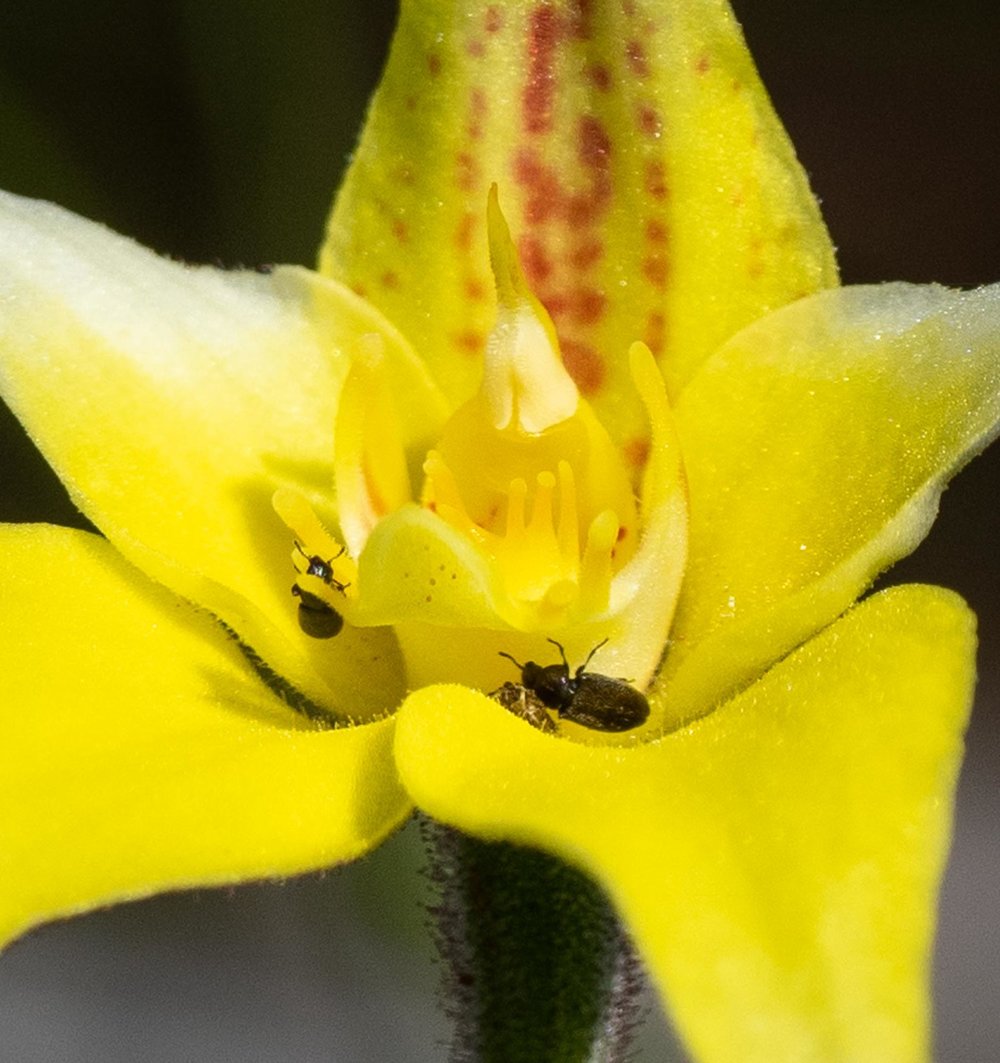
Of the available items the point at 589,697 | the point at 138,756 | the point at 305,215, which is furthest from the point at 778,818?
the point at 305,215

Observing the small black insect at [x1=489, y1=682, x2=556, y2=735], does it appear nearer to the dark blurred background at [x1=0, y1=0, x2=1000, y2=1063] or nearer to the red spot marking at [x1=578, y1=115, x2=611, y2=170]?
the red spot marking at [x1=578, y1=115, x2=611, y2=170]

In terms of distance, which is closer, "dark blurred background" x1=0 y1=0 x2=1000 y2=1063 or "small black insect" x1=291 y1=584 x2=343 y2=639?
"small black insect" x1=291 y1=584 x2=343 y2=639

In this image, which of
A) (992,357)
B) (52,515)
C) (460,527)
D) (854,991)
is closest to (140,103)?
(52,515)

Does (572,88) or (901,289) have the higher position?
(572,88)

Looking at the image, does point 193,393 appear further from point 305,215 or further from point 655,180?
point 305,215

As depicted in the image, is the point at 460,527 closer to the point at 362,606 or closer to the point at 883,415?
the point at 362,606

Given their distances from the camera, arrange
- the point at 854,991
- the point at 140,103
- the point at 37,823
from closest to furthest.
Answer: the point at 854,991 → the point at 37,823 → the point at 140,103

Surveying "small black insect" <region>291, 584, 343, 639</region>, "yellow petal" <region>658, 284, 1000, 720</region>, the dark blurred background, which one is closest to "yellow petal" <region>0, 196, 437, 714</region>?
"small black insect" <region>291, 584, 343, 639</region>
